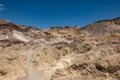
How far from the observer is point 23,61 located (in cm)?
4581

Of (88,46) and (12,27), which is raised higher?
(12,27)

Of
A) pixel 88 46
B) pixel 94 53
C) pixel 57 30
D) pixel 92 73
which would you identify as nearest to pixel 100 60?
pixel 92 73

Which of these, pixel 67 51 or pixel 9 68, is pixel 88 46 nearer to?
pixel 67 51

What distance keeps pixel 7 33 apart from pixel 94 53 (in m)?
41.3

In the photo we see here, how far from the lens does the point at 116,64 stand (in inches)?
1125

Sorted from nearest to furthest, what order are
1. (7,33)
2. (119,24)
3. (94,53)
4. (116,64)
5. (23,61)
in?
(116,64), (94,53), (23,61), (7,33), (119,24)

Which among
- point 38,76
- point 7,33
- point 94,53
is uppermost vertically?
point 7,33

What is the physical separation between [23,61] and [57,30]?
215 ft

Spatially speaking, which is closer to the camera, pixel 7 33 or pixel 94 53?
pixel 94 53

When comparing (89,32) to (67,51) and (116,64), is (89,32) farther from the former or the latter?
(116,64)

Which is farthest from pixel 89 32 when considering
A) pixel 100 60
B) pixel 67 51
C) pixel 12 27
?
pixel 100 60

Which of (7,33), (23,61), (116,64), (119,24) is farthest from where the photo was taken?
(119,24)

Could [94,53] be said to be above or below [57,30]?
below

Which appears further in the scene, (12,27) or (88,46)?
(12,27)
